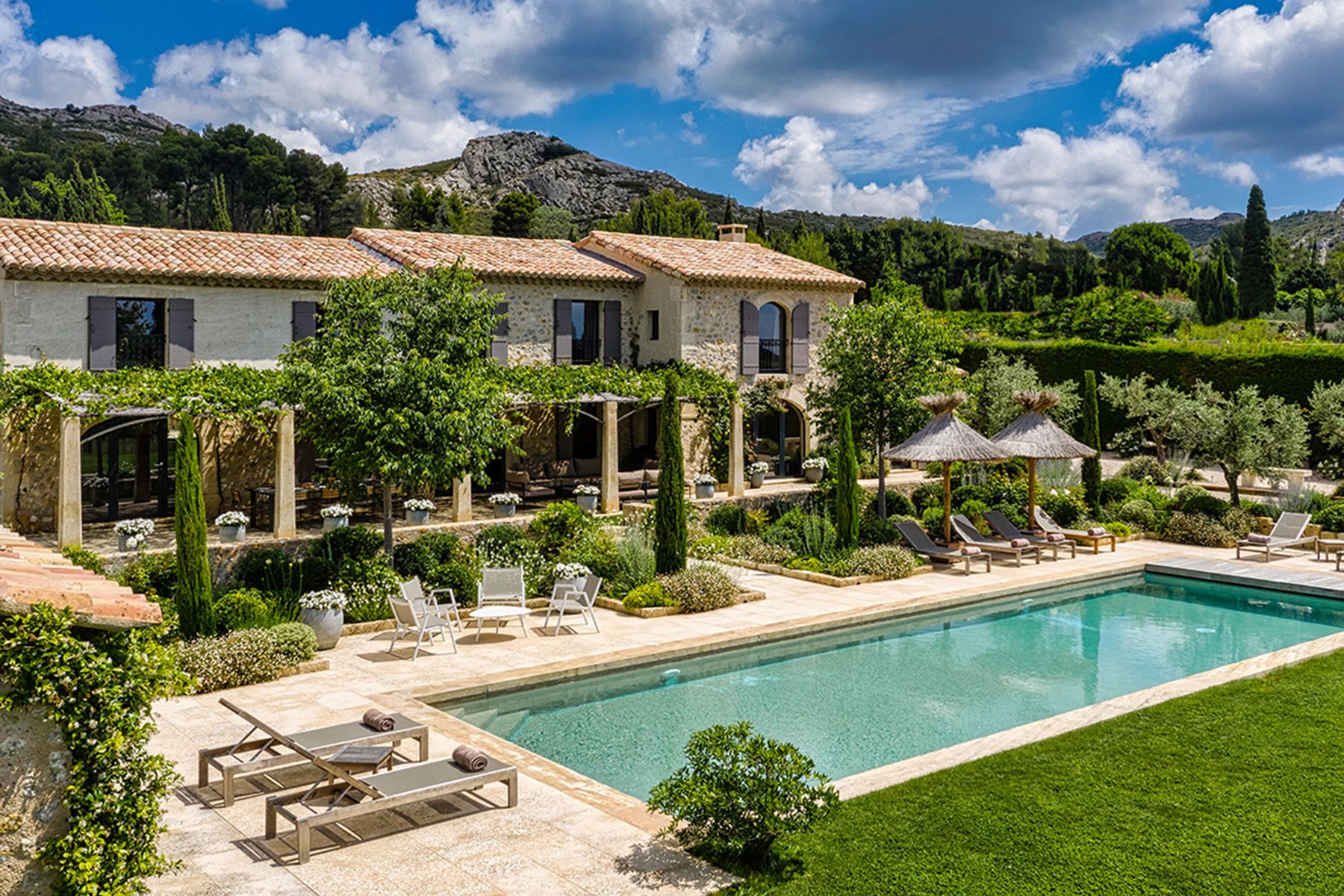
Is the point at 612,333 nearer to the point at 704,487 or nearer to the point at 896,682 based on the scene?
the point at 704,487

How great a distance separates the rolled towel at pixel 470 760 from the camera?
28.5 ft

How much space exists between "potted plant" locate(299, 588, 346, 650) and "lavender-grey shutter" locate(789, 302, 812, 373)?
54.9ft

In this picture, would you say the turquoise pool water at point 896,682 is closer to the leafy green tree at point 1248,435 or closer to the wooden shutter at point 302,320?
the leafy green tree at point 1248,435

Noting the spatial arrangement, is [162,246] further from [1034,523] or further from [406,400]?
[1034,523]

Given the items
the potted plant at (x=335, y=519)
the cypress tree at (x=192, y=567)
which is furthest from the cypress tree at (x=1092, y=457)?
the cypress tree at (x=192, y=567)

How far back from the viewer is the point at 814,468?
1108 inches

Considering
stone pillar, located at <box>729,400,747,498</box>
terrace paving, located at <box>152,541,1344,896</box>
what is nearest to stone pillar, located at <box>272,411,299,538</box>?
terrace paving, located at <box>152,541,1344,896</box>

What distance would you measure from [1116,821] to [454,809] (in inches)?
208

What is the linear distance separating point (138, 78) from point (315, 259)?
85.8m

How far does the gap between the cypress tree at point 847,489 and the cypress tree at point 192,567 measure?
1125cm

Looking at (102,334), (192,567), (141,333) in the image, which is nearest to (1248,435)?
(192,567)

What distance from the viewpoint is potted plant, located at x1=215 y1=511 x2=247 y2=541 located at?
1770 cm

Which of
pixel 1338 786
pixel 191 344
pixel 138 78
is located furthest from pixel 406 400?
pixel 138 78

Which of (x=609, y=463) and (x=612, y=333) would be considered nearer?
(x=609, y=463)
